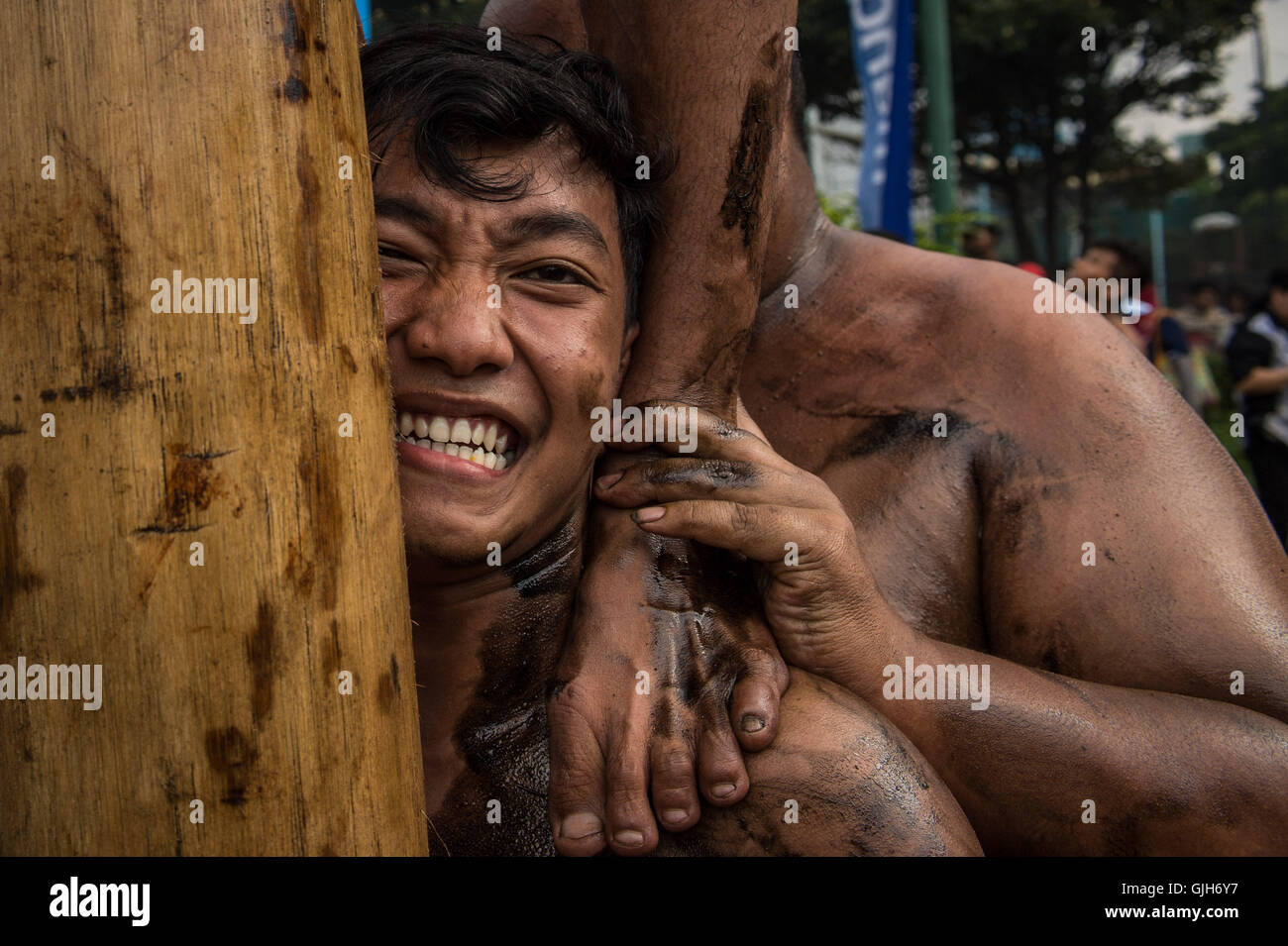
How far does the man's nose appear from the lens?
191cm

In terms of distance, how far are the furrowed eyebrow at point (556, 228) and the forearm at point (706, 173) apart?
0.68ft

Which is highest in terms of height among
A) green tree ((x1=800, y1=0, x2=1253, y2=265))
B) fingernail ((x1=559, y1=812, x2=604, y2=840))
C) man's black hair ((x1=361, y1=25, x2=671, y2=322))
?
green tree ((x1=800, y1=0, x2=1253, y2=265))

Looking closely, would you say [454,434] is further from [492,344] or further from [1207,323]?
[1207,323]

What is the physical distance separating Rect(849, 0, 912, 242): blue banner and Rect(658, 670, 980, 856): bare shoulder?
5.60 meters

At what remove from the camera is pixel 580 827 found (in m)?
1.88

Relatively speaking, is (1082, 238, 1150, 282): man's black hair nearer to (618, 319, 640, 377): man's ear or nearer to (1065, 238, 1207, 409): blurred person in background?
(1065, 238, 1207, 409): blurred person in background

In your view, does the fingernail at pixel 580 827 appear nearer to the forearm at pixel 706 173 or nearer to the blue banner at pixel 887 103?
the forearm at pixel 706 173

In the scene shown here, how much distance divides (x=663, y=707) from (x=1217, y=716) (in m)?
1.09

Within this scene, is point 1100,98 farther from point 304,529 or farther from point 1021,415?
point 304,529

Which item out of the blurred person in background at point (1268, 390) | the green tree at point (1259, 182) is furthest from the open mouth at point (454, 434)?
the green tree at point (1259, 182)

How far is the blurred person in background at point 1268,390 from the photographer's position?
6.89m

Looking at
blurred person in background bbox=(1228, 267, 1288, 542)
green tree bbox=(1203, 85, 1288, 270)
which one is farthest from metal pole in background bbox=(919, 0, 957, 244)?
green tree bbox=(1203, 85, 1288, 270)

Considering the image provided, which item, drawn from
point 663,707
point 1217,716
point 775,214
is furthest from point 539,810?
point 775,214

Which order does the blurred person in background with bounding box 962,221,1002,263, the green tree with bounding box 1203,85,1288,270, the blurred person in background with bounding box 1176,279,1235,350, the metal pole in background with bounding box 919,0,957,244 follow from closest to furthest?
1. the blurred person in background with bounding box 962,221,1002,263
2. the metal pole in background with bounding box 919,0,957,244
3. the blurred person in background with bounding box 1176,279,1235,350
4. the green tree with bounding box 1203,85,1288,270
